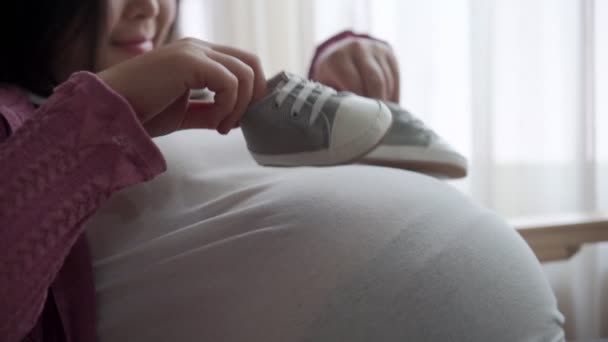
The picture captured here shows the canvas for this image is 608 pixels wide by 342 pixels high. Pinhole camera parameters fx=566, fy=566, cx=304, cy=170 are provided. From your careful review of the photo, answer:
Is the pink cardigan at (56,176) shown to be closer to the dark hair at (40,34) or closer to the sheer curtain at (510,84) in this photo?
the dark hair at (40,34)

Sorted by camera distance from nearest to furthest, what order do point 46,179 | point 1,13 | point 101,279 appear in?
1. point 46,179
2. point 101,279
3. point 1,13

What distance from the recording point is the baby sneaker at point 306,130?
505mm

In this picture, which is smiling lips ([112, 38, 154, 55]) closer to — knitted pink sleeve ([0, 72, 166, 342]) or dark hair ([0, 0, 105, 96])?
dark hair ([0, 0, 105, 96])

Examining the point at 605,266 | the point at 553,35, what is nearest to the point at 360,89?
the point at 553,35

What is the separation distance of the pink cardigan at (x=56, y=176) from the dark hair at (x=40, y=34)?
0.97ft

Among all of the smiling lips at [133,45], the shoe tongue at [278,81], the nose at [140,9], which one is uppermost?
the nose at [140,9]

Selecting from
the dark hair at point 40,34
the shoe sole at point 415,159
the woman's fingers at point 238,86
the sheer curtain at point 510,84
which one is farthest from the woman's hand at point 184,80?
the sheer curtain at point 510,84

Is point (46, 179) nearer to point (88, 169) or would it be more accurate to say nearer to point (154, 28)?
point (88, 169)

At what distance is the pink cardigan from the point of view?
1.19 feet

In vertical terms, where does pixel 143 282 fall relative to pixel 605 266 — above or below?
above

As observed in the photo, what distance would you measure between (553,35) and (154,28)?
39.1 inches

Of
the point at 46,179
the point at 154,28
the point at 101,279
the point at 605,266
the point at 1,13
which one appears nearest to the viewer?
the point at 46,179

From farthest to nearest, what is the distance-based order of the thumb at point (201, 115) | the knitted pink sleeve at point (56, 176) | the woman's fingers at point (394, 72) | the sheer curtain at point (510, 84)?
the sheer curtain at point (510, 84)
the woman's fingers at point (394, 72)
the thumb at point (201, 115)
the knitted pink sleeve at point (56, 176)

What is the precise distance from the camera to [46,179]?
1.25ft
